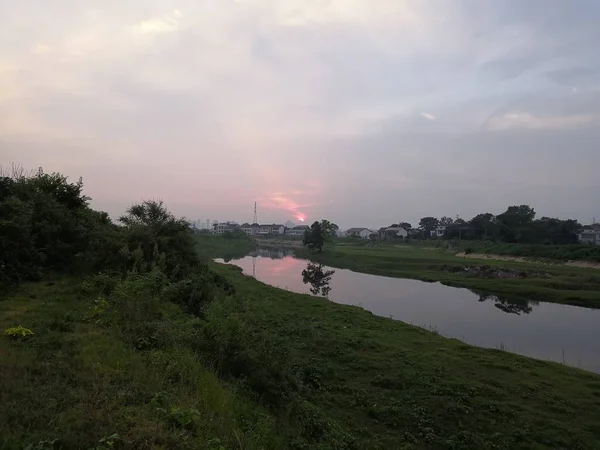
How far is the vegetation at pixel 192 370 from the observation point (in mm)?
4219

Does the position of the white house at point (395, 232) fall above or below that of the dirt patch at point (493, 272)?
above

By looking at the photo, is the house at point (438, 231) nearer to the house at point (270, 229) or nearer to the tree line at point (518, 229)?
the tree line at point (518, 229)

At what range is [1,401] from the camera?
12.9 ft

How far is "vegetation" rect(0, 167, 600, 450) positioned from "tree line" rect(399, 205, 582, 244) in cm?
6180

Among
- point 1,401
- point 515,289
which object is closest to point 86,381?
point 1,401

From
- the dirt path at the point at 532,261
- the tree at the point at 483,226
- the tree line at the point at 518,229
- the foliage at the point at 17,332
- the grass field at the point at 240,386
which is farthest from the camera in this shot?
the tree at the point at 483,226

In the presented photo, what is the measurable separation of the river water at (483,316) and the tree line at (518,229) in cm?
4045

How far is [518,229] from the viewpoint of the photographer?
Answer: 70.1 metres

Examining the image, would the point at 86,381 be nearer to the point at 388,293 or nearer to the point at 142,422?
the point at 142,422

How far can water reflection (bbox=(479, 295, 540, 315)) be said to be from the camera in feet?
86.3

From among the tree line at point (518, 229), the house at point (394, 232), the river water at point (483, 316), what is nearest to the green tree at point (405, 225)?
the house at point (394, 232)

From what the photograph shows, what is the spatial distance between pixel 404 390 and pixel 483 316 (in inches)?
654

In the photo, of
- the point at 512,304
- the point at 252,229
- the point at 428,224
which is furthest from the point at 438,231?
the point at 512,304

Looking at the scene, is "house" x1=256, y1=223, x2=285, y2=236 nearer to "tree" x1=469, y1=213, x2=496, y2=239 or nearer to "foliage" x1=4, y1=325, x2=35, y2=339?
"tree" x1=469, y1=213, x2=496, y2=239
